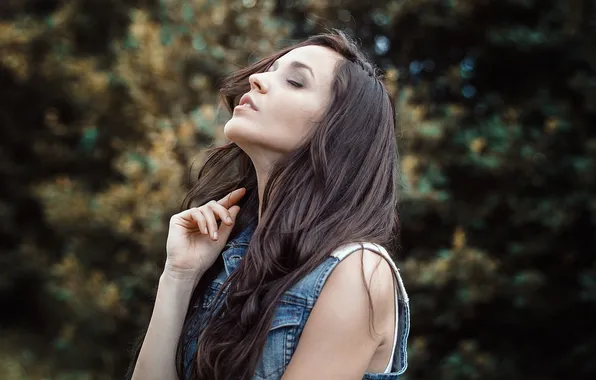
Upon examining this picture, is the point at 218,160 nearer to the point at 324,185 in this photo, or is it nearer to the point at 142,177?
the point at 324,185

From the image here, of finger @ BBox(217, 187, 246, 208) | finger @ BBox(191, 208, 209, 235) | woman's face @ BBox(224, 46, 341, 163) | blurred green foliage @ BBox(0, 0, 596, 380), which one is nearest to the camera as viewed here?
woman's face @ BBox(224, 46, 341, 163)

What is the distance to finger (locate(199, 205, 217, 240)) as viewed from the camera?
163 cm

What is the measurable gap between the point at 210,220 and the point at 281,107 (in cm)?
34

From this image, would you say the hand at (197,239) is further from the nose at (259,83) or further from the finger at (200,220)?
the nose at (259,83)

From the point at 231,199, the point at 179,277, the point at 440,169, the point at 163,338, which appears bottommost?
the point at 440,169

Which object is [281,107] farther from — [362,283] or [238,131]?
[362,283]

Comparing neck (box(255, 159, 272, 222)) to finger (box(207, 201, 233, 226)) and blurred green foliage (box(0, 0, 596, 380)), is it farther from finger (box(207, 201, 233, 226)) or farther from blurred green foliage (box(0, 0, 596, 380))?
blurred green foliage (box(0, 0, 596, 380))

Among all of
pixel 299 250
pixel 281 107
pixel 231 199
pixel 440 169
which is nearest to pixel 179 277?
pixel 231 199

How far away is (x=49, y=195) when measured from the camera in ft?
16.6

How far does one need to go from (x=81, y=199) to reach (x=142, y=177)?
81 cm

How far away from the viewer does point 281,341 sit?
4.48 ft

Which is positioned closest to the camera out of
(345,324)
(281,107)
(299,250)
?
(345,324)

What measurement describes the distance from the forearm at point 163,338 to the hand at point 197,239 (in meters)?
0.05

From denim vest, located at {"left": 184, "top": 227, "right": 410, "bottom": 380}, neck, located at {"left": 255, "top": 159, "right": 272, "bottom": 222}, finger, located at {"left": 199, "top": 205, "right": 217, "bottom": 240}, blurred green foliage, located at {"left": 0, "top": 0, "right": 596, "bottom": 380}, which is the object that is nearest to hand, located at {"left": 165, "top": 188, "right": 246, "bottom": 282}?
finger, located at {"left": 199, "top": 205, "right": 217, "bottom": 240}
